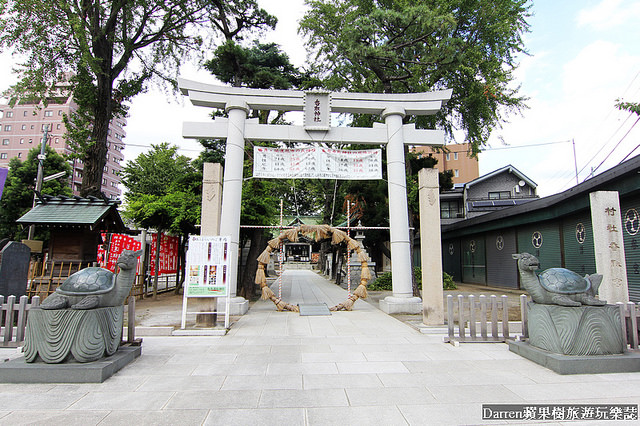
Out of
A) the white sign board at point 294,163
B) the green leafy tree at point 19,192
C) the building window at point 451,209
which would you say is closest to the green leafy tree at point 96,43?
the white sign board at point 294,163

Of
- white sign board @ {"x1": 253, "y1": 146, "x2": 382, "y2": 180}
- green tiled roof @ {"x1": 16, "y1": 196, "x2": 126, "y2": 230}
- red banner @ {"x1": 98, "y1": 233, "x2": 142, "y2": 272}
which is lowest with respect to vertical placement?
red banner @ {"x1": 98, "y1": 233, "x2": 142, "y2": 272}

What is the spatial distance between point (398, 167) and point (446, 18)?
540 centimetres

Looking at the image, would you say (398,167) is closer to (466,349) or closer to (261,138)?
(261,138)

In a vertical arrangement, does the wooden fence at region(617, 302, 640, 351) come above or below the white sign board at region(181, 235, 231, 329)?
below

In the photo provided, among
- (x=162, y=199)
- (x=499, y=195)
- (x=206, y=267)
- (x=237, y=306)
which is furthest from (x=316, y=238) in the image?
(x=499, y=195)

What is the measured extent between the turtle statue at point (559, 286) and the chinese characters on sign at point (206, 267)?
247 inches

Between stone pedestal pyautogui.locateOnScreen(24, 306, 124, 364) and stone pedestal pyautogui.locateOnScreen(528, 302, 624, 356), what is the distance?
700 cm

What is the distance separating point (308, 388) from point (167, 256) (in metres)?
12.4

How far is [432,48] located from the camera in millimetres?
12273

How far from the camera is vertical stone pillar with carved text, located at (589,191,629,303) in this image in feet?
22.1

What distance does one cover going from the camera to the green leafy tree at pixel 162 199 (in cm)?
1267

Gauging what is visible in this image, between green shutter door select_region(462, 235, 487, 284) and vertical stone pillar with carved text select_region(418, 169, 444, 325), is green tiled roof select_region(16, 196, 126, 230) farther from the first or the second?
green shutter door select_region(462, 235, 487, 284)

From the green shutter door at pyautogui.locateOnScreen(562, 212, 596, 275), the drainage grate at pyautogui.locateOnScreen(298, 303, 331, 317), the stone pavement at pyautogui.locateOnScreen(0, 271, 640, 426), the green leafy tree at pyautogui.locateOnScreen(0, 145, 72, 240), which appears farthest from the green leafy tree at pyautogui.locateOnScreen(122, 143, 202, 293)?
the green shutter door at pyautogui.locateOnScreen(562, 212, 596, 275)

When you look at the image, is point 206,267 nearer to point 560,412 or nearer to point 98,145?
point 560,412
